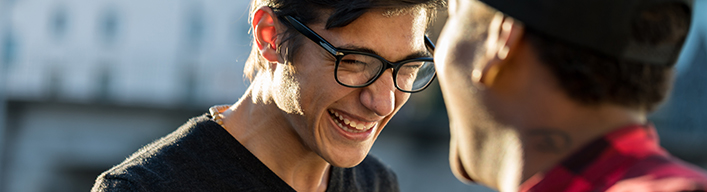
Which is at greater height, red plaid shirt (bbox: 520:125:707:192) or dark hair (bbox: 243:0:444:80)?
red plaid shirt (bbox: 520:125:707:192)

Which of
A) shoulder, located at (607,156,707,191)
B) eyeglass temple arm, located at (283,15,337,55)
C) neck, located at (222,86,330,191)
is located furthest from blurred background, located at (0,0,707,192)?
shoulder, located at (607,156,707,191)

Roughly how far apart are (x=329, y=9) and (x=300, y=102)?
1.13ft

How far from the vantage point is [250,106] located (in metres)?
2.46

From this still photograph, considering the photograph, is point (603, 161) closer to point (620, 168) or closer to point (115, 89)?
point (620, 168)

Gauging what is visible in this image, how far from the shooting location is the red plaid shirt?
1.09 meters

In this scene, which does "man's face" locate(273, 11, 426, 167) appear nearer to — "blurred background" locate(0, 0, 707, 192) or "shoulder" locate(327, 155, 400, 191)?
"shoulder" locate(327, 155, 400, 191)

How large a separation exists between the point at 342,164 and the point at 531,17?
1252mm

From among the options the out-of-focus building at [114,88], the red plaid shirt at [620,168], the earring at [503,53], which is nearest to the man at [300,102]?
the earring at [503,53]

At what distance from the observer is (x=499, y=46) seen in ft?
4.08

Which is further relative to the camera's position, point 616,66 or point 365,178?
point 365,178

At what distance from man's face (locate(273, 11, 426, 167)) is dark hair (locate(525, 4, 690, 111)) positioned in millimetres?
1002

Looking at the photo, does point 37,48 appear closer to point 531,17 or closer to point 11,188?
point 11,188

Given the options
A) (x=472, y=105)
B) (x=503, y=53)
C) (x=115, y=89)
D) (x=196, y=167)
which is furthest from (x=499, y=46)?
(x=115, y=89)

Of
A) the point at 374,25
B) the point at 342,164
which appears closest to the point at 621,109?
the point at 374,25
